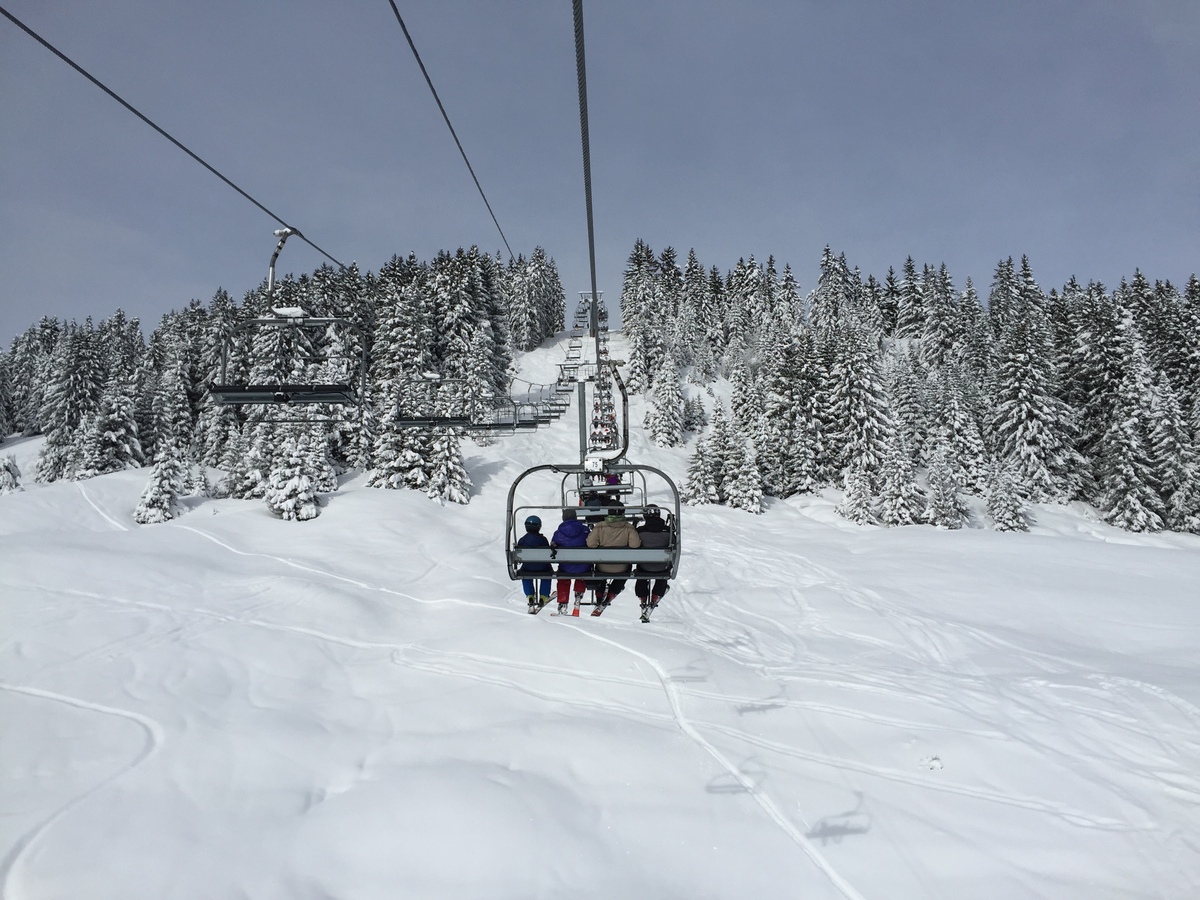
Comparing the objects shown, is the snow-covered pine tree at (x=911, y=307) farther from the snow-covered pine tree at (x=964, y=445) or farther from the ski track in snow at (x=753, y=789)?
the ski track in snow at (x=753, y=789)

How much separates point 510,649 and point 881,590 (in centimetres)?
1338

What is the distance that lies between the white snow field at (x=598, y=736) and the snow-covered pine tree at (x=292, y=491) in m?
10.7

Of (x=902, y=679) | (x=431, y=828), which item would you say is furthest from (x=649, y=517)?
(x=902, y=679)

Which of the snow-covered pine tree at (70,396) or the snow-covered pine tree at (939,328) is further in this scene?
the snow-covered pine tree at (939,328)

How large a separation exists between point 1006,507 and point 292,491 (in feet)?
137

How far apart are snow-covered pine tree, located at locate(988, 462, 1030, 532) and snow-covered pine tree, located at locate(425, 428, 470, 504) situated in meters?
33.1

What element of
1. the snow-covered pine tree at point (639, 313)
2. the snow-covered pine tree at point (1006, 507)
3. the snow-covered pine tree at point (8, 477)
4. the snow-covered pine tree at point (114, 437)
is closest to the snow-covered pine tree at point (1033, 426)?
the snow-covered pine tree at point (1006, 507)

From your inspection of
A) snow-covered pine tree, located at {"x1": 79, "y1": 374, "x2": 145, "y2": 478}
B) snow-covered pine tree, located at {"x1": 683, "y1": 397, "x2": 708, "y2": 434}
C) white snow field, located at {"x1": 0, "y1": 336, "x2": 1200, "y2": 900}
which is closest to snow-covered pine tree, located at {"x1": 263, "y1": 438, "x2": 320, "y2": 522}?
white snow field, located at {"x1": 0, "y1": 336, "x2": 1200, "y2": 900}

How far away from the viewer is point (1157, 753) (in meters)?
10.5

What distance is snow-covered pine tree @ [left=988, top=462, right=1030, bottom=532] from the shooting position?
1521 inches

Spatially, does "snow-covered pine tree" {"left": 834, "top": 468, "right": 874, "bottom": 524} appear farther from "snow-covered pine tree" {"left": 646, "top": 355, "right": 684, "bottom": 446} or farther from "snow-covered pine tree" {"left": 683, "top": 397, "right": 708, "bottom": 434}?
"snow-covered pine tree" {"left": 683, "top": 397, "right": 708, "bottom": 434}

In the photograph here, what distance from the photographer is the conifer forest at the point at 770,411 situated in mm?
40031

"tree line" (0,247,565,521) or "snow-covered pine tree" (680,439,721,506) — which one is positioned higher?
"tree line" (0,247,565,521)

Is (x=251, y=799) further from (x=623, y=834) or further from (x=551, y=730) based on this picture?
(x=623, y=834)
